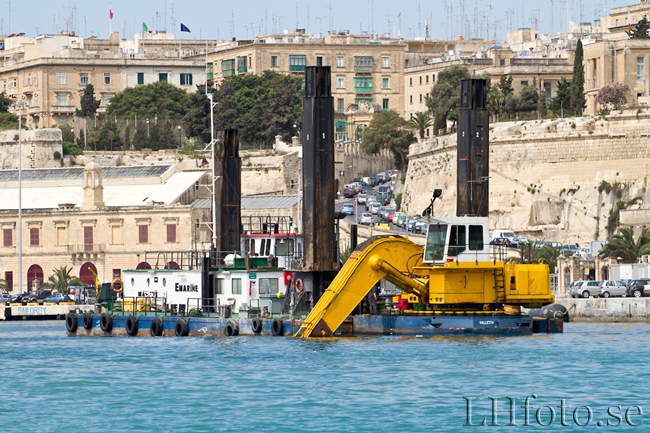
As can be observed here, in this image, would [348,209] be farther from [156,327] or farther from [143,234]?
[156,327]

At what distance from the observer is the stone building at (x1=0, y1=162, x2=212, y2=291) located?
84438 millimetres

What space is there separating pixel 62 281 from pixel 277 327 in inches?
1632

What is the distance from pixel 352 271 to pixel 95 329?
13.7 metres

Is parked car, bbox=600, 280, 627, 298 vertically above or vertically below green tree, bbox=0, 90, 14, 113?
below

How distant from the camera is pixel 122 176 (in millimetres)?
91938

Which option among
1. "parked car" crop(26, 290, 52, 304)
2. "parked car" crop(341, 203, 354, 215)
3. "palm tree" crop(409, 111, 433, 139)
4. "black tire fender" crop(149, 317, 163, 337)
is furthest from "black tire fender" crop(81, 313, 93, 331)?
"palm tree" crop(409, 111, 433, 139)

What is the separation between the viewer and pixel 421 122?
102m

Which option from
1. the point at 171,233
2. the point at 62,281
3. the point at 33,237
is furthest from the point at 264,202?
the point at 33,237

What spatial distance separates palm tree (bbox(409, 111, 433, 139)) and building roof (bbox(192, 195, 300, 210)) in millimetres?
16972

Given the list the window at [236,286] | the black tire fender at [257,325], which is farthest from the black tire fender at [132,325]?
the black tire fender at [257,325]

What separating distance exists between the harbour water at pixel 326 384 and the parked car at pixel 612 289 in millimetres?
11051

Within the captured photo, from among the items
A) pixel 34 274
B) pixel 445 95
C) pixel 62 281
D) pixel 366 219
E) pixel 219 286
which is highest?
pixel 445 95

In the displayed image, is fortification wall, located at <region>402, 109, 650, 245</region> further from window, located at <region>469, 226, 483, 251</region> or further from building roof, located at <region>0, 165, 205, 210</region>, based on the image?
window, located at <region>469, 226, 483, 251</region>

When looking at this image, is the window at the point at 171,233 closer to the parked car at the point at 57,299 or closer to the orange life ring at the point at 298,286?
the parked car at the point at 57,299
